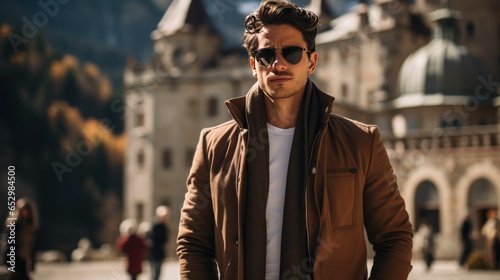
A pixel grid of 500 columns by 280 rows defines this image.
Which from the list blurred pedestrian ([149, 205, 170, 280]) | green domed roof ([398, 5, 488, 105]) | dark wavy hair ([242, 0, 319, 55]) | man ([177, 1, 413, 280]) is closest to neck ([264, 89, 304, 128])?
man ([177, 1, 413, 280])

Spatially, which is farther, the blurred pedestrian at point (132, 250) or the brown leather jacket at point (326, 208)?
the blurred pedestrian at point (132, 250)

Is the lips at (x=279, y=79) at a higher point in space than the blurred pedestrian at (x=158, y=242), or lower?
higher

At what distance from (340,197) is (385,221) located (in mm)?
235

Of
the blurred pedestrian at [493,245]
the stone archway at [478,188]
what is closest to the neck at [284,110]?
the blurred pedestrian at [493,245]

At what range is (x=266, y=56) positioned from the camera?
11.0 feet

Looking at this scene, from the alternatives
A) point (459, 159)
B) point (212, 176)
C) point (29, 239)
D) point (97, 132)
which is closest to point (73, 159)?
Answer: point (97, 132)

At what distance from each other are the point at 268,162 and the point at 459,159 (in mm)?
29763

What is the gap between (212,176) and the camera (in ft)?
11.2

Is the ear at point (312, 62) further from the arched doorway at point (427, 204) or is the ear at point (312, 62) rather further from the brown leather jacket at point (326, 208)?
the arched doorway at point (427, 204)

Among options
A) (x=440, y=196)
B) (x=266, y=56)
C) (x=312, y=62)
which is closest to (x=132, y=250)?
(x=312, y=62)

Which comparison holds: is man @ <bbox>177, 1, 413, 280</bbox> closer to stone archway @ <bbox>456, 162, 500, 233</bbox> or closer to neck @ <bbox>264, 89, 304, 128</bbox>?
neck @ <bbox>264, 89, 304, 128</bbox>

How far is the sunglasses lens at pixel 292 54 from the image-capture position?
11.0ft

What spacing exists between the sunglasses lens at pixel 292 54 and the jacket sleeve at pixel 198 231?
2.00 feet

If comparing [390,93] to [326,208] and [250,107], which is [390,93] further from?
[326,208]
